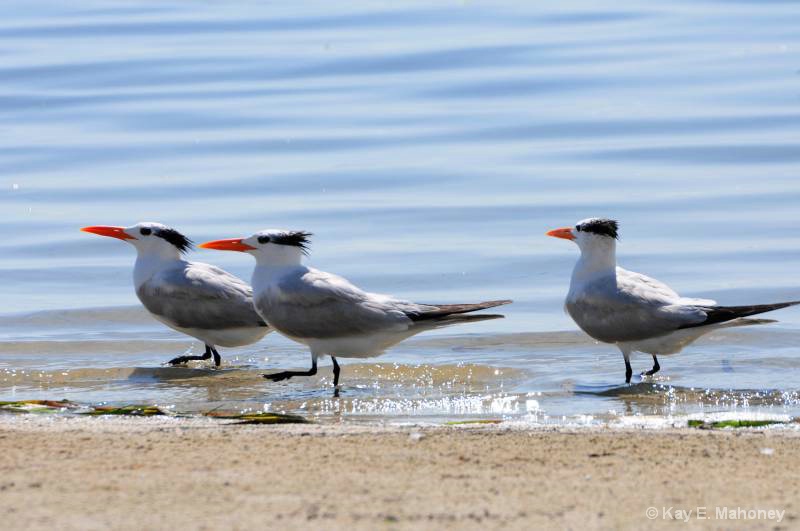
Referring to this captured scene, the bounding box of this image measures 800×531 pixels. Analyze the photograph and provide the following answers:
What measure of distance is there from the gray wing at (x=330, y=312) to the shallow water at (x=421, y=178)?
1.35 feet

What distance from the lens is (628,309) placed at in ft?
29.8

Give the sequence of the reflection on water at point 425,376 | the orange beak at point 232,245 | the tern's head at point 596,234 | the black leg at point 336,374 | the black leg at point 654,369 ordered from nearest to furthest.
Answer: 1. the reflection on water at point 425,376
2. the black leg at point 336,374
3. the black leg at point 654,369
4. the tern's head at point 596,234
5. the orange beak at point 232,245

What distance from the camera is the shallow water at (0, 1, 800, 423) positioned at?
31.0 feet

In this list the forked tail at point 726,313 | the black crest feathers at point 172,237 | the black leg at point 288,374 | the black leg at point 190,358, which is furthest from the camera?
the black crest feathers at point 172,237

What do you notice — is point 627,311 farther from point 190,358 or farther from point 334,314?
point 190,358

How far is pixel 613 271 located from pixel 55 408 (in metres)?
3.65

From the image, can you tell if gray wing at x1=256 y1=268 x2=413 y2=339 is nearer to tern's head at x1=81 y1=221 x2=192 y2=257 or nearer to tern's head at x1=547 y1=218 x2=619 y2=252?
tern's head at x1=547 y1=218 x2=619 y2=252

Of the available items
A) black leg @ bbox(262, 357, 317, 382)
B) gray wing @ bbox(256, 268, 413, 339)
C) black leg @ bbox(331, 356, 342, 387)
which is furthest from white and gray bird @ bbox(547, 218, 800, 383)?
black leg @ bbox(262, 357, 317, 382)

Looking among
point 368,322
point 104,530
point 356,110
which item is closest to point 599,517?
point 104,530

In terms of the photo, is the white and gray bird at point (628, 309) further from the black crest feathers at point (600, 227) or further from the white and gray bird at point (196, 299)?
the white and gray bird at point (196, 299)

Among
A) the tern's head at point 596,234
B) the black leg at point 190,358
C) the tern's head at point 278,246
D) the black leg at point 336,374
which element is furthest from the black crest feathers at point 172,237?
the tern's head at point 596,234

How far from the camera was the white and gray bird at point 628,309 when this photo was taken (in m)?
8.98

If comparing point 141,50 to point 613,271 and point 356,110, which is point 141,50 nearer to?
point 356,110

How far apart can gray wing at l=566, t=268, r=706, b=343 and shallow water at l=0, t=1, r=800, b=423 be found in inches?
13.7
